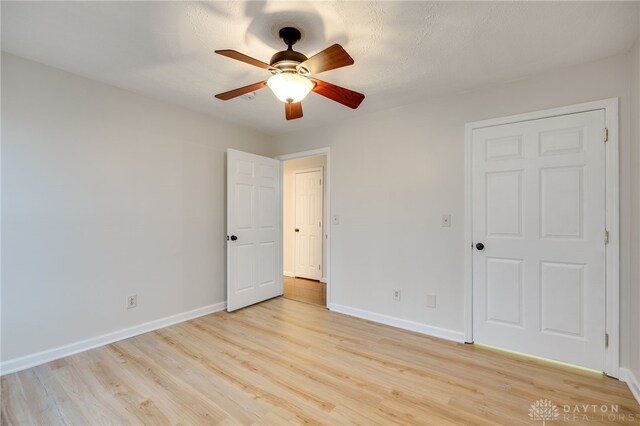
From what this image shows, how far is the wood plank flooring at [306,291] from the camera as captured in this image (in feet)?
13.3

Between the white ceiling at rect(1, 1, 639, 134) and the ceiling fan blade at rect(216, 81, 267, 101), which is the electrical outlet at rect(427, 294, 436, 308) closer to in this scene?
the white ceiling at rect(1, 1, 639, 134)

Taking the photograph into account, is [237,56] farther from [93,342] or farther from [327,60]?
[93,342]

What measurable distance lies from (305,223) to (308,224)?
71mm

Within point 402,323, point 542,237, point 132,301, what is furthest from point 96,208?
point 542,237

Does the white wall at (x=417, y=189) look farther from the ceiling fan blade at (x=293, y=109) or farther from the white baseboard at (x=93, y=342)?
the white baseboard at (x=93, y=342)

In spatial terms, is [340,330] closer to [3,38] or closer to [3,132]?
[3,132]

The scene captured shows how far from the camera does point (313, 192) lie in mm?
5281

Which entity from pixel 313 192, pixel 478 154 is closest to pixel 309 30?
pixel 478 154

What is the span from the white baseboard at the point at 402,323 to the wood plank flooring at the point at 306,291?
15.4 inches

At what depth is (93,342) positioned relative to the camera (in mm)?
2561

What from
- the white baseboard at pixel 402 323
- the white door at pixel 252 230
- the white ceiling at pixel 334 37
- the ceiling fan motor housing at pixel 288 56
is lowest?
the white baseboard at pixel 402 323

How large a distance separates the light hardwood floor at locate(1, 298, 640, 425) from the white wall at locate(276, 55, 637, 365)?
50 cm

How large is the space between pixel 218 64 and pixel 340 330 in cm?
268

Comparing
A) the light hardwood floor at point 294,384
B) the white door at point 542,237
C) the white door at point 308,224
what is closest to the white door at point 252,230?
the light hardwood floor at point 294,384
